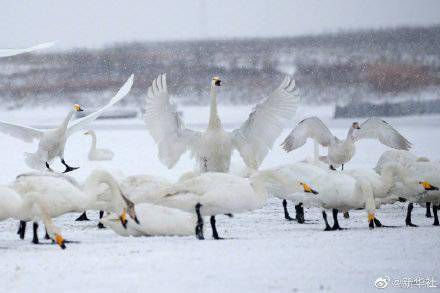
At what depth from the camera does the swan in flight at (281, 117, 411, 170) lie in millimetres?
12797

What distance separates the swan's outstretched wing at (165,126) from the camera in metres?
10.6

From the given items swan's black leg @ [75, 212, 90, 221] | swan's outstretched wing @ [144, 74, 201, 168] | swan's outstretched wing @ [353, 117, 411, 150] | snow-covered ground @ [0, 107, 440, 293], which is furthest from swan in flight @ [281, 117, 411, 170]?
swan's black leg @ [75, 212, 90, 221]

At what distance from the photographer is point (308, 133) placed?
42.9ft

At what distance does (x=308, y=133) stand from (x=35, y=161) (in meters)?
3.77

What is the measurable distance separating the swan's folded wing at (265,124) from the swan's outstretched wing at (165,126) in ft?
1.84

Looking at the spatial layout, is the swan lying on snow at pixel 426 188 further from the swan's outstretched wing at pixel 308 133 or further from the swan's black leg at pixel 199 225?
the swan's outstretched wing at pixel 308 133

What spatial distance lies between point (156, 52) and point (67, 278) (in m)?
23.3

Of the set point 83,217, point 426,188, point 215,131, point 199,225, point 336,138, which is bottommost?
point 83,217

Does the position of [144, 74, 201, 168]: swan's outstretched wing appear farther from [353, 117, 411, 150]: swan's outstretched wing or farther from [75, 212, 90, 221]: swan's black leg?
[353, 117, 411, 150]: swan's outstretched wing

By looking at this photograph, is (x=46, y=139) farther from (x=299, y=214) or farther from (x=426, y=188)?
(x=426, y=188)

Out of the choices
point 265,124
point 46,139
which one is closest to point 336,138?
point 265,124

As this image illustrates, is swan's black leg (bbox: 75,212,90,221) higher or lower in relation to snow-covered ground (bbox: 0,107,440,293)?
lower

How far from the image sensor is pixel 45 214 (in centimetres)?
701

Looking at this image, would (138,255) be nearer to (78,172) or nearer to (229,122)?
(78,172)
